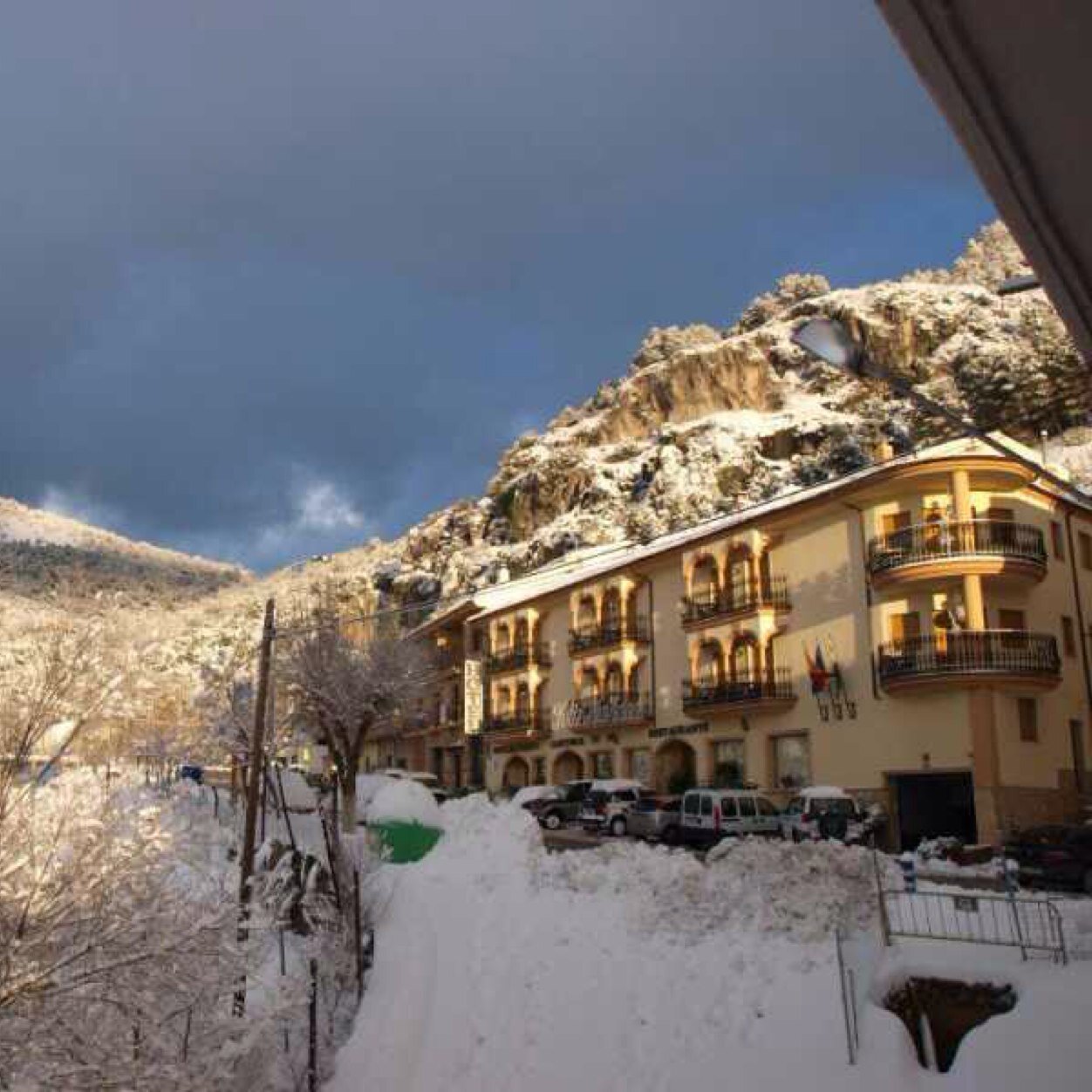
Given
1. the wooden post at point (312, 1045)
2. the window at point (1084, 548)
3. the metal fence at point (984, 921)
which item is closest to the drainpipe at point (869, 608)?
the window at point (1084, 548)

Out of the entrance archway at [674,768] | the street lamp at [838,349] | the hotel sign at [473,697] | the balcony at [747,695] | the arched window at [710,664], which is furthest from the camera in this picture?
the hotel sign at [473,697]

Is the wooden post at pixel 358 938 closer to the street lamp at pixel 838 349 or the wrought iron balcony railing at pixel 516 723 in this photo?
the street lamp at pixel 838 349

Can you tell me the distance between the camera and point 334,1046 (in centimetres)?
2012

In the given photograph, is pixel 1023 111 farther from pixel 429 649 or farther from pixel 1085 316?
pixel 429 649

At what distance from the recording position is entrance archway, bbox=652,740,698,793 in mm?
43969

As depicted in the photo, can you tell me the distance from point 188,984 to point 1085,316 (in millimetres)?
10902

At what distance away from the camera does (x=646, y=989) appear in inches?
754

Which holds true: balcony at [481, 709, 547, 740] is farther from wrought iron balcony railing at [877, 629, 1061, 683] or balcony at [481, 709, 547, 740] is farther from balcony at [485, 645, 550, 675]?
wrought iron balcony railing at [877, 629, 1061, 683]

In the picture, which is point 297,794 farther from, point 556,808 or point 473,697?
point 556,808

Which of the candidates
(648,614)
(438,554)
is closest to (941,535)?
(648,614)

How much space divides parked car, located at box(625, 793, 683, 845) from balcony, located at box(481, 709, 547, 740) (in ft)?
60.4

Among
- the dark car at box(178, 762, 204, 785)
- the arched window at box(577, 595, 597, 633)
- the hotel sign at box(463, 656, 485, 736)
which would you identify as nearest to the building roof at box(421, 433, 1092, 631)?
the arched window at box(577, 595, 597, 633)

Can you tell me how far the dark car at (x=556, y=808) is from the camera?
39562mm

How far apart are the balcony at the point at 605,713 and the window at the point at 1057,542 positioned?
1743cm
